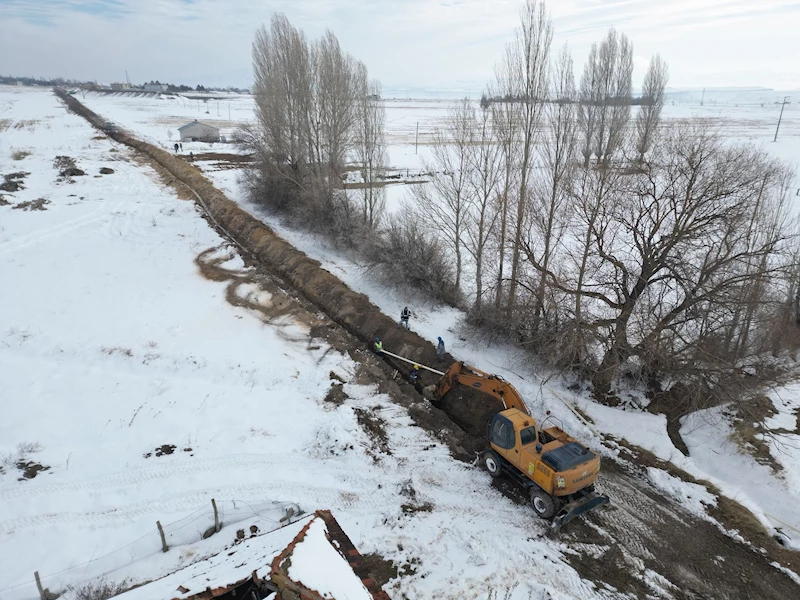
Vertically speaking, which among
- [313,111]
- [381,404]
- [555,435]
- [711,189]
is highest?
[313,111]

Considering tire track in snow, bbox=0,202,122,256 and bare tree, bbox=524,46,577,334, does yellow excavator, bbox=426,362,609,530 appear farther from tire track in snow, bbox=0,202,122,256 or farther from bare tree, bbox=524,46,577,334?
tire track in snow, bbox=0,202,122,256

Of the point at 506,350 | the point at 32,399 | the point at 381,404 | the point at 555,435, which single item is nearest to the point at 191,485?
the point at 381,404

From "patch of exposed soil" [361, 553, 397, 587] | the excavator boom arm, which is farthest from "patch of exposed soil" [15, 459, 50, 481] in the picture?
the excavator boom arm

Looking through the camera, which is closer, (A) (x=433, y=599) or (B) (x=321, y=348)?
(A) (x=433, y=599)

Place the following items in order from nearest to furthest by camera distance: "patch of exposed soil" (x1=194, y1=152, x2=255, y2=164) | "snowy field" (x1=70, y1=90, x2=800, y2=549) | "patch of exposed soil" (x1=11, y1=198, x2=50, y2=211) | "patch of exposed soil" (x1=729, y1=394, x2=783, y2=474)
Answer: "snowy field" (x1=70, y1=90, x2=800, y2=549)
"patch of exposed soil" (x1=729, y1=394, x2=783, y2=474)
"patch of exposed soil" (x1=11, y1=198, x2=50, y2=211)
"patch of exposed soil" (x1=194, y1=152, x2=255, y2=164)

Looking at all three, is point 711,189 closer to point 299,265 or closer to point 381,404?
point 381,404

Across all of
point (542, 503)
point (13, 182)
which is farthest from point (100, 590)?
point (13, 182)

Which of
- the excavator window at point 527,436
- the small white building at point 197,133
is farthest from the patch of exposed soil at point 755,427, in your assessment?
the small white building at point 197,133
